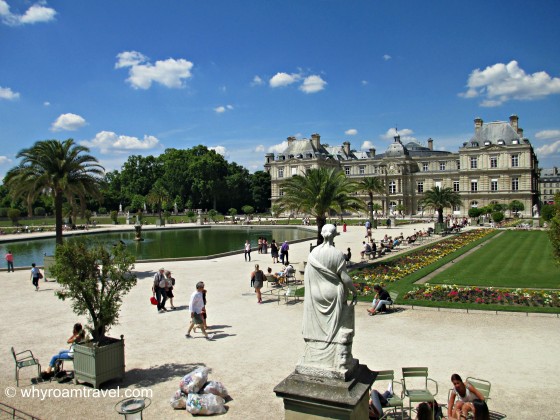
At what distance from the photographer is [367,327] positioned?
1244 centimetres

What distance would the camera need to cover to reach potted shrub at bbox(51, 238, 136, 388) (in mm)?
8773

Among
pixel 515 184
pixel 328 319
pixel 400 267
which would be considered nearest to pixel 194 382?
pixel 328 319

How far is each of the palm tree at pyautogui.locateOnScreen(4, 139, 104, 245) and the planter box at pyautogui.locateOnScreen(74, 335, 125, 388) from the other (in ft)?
50.1

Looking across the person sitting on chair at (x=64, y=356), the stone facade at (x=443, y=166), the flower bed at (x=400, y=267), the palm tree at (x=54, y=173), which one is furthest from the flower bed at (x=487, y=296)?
the stone facade at (x=443, y=166)

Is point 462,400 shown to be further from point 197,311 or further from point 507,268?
point 507,268

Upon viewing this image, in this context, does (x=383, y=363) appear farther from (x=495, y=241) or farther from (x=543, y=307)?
(x=495, y=241)

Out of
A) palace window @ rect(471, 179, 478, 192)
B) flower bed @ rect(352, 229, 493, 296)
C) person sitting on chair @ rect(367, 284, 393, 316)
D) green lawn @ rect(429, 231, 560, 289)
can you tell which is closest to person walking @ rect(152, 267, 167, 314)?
person sitting on chair @ rect(367, 284, 393, 316)

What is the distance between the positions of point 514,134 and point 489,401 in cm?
7777

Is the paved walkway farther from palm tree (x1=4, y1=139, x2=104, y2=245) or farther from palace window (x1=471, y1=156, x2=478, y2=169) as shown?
palace window (x1=471, y1=156, x2=478, y2=169)

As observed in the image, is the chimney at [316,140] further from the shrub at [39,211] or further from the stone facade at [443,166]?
the shrub at [39,211]

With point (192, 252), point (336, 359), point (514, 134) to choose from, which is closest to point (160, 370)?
point (336, 359)

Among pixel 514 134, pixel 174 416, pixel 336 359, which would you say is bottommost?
pixel 174 416

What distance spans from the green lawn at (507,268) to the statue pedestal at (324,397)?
43.2 feet

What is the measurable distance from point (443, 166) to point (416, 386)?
86.3 meters
